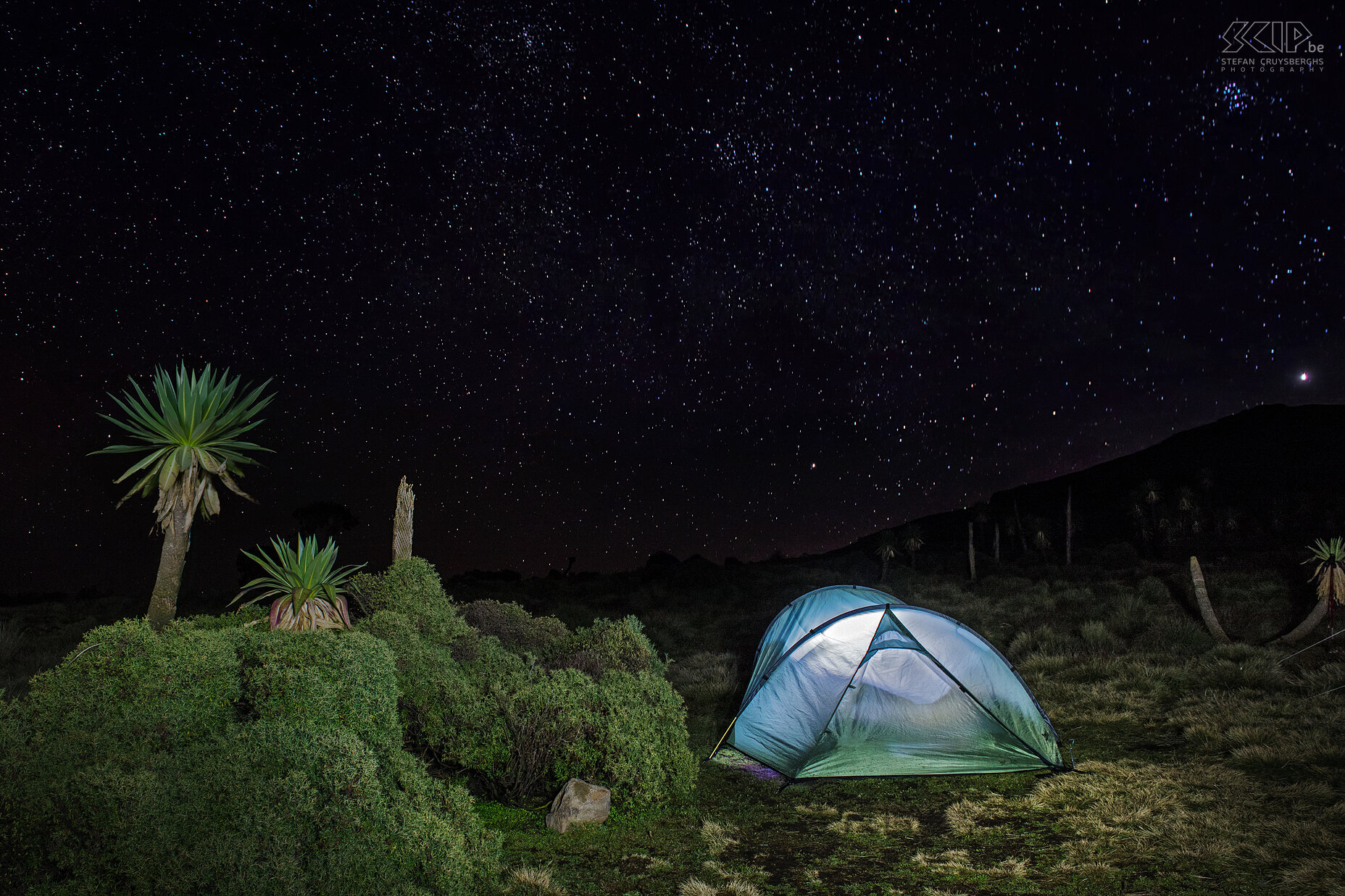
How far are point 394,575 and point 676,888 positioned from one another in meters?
6.21

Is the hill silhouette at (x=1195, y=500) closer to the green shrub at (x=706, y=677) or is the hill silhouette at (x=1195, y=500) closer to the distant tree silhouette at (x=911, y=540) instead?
the distant tree silhouette at (x=911, y=540)

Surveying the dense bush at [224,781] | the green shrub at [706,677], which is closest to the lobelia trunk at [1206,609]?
the green shrub at [706,677]

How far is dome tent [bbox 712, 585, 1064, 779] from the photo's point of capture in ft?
27.6

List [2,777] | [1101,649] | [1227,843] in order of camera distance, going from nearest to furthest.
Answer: [2,777]
[1227,843]
[1101,649]

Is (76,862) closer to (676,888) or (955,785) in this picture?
(676,888)

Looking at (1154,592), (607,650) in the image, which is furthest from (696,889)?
(1154,592)

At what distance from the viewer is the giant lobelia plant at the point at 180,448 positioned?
28.7ft

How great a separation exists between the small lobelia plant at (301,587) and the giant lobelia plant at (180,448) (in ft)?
3.94

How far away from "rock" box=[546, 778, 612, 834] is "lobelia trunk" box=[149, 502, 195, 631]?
17.3 feet

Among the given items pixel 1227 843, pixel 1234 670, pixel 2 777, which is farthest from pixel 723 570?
pixel 2 777

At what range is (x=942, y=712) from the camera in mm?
8766

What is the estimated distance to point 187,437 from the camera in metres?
8.90

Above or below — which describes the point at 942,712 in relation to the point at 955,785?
above

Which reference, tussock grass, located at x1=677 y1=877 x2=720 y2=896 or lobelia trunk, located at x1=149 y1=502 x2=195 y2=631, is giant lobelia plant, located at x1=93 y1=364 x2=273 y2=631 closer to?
lobelia trunk, located at x1=149 y1=502 x2=195 y2=631
